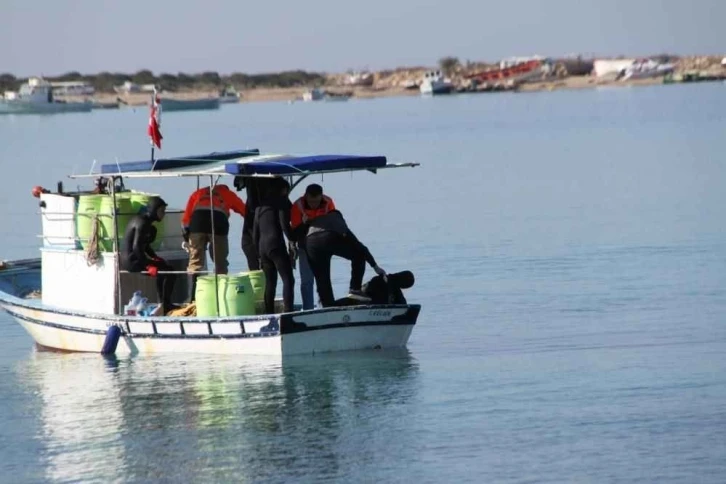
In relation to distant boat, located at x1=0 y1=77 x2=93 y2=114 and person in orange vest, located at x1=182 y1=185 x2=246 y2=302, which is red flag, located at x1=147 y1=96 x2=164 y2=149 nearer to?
person in orange vest, located at x1=182 y1=185 x2=246 y2=302

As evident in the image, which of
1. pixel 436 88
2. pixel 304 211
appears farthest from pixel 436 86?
pixel 304 211

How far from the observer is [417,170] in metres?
51.2

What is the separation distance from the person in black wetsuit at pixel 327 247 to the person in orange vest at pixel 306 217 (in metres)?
0.06

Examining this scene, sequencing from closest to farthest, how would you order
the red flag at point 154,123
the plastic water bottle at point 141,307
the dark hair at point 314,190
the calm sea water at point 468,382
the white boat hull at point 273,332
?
the calm sea water at point 468,382, the white boat hull at point 273,332, the dark hair at point 314,190, the plastic water bottle at point 141,307, the red flag at point 154,123

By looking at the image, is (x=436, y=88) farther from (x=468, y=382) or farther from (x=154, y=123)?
(x=468, y=382)

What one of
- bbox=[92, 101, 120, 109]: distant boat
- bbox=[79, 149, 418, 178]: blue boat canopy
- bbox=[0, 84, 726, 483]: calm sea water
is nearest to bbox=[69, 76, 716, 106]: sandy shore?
bbox=[92, 101, 120, 109]: distant boat

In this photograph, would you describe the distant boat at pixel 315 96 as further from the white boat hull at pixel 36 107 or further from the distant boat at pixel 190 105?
→ the white boat hull at pixel 36 107

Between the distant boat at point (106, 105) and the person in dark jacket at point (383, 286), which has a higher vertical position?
the person in dark jacket at point (383, 286)

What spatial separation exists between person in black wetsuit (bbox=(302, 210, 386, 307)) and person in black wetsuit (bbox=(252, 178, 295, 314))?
0.88ft

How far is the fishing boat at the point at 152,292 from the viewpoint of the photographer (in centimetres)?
1841

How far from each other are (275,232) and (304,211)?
1.51ft

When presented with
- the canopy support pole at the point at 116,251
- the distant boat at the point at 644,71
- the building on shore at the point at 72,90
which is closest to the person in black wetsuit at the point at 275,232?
the canopy support pole at the point at 116,251

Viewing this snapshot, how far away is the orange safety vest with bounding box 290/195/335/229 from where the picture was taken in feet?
61.4

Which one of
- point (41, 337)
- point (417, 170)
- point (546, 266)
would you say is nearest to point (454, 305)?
point (546, 266)
